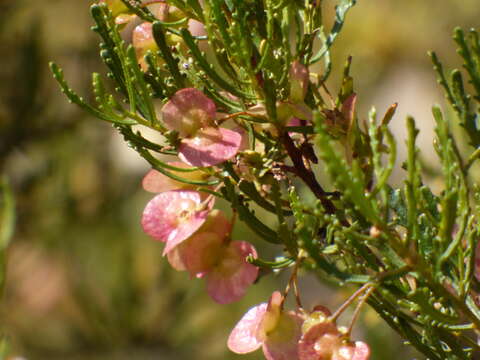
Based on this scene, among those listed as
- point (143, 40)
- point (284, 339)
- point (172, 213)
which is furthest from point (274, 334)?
point (143, 40)

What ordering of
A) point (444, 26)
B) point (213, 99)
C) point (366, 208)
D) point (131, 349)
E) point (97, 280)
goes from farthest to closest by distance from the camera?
point (444, 26), point (97, 280), point (131, 349), point (213, 99), point (366, 208)

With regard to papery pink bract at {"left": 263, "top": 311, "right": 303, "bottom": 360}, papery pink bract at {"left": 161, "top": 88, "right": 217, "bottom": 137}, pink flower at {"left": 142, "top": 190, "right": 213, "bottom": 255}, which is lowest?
papery pink bract at {"left": 263, "top": 311, "right": 303, "bottom": 360}

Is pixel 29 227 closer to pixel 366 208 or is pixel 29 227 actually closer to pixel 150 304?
pixel 150 304

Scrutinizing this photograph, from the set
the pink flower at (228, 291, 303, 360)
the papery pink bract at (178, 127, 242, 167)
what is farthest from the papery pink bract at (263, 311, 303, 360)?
the papery pink bract at (178, 127, 242, 167)

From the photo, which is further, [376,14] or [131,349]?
[376,14]

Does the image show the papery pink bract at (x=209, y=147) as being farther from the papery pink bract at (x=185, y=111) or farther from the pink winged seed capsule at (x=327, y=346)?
the pink winged seed capsule at (x=327, y=346)

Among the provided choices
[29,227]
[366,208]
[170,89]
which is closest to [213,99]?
A: [170,89]

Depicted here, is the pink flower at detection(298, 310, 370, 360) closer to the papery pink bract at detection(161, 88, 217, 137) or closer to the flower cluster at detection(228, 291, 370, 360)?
the flower cluster at detection(228, 291, 370, 360)
